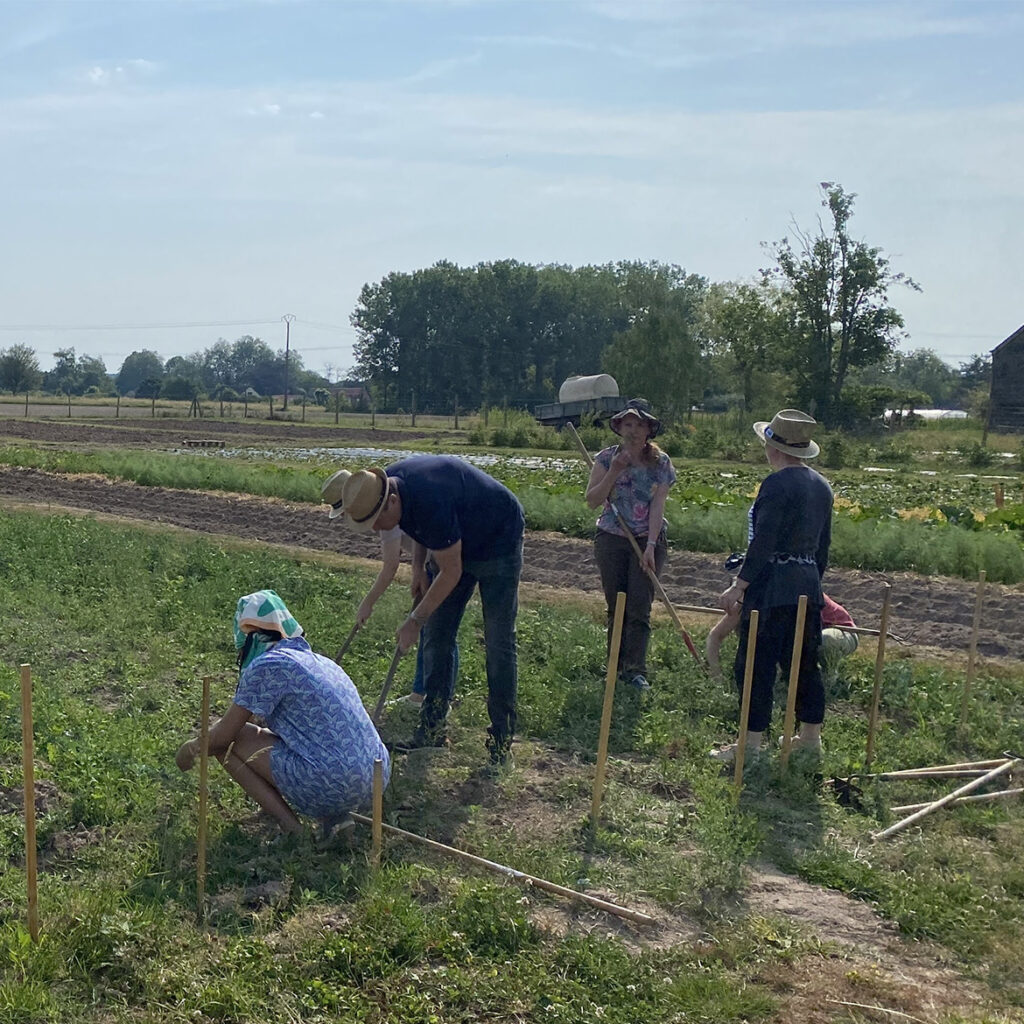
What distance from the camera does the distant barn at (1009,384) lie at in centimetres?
4400

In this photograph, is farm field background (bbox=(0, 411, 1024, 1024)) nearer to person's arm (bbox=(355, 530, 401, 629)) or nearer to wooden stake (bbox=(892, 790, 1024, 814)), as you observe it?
wooden stake (bbox=(892, 790, 1024, 814))

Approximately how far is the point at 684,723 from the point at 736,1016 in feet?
10.7

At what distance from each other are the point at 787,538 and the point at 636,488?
5.31 ft

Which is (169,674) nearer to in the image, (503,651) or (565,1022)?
(503,651)

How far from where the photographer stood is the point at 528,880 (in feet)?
15.2

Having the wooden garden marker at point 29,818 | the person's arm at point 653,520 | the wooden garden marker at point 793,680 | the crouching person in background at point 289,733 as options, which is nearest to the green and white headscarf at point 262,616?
the crouching person in background at point 289,733

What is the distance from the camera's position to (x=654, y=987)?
391 centimetres

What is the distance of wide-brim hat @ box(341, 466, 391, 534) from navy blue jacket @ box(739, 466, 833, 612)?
2034 millimetres

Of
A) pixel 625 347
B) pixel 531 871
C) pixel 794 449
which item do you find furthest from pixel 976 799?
pixel 625 347

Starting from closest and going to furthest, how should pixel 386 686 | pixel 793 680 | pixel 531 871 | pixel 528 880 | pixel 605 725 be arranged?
pixel 528 880
pixel 531 871
pixel 605 725
pixel 793 680
pixel 386 686

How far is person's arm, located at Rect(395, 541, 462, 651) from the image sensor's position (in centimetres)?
577

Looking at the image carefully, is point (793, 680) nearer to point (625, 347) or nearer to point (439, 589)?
point (439, 589)

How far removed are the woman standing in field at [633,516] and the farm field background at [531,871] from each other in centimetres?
36

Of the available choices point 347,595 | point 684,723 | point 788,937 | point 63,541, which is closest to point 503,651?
point 684,723
